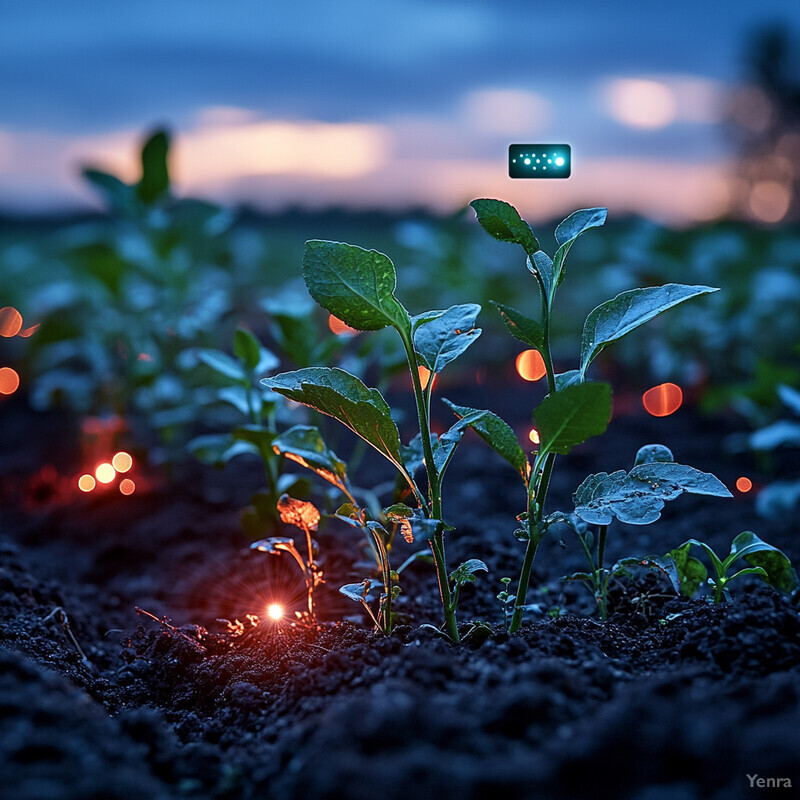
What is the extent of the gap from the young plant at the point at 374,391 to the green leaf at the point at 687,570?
0.42 m

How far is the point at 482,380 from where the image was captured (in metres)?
4.71

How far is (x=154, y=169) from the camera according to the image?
2912 millimetres

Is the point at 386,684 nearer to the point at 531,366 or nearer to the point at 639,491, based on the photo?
the point at 639,491

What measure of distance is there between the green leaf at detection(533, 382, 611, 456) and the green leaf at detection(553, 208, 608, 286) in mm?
234

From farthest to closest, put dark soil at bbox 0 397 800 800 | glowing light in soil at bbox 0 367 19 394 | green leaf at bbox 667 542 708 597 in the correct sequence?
1. glowing light in soil at bbox 0 367 19 394
2. green leaf at bbox 667 542 708 597
3. dark soil at bbox 0 397 800 800

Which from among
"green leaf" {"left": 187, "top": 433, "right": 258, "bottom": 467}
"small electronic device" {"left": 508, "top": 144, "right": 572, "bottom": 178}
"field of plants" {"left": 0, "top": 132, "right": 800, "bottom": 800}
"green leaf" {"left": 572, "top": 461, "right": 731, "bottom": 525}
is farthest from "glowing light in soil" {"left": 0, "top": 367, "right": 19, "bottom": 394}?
"green leaf" {"left": 572, "top": 461, "right": 731, "bottom": 525}

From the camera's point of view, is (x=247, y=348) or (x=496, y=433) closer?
(x=496, y=433)

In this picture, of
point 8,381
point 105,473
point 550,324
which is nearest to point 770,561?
point 550,324

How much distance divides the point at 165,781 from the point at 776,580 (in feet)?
3.52

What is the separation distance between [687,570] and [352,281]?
0.81 meters

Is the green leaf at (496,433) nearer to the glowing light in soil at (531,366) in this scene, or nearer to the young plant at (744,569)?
the young plant at (744,569)

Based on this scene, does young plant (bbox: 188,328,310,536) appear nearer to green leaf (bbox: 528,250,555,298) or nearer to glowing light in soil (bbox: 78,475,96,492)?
green leaf (bbox: 528,250,555,298)

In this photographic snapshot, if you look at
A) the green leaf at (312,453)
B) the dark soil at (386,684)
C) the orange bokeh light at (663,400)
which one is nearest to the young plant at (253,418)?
the dark soil at (386,684)

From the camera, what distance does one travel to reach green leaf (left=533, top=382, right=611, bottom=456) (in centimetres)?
113
